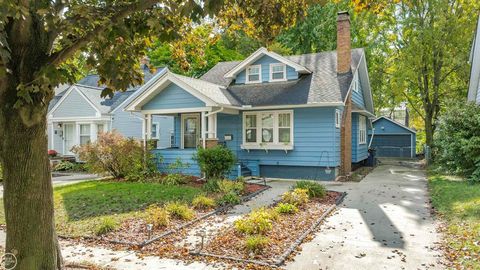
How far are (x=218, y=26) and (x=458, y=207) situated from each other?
733 centimetres

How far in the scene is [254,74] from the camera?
17.6 meters

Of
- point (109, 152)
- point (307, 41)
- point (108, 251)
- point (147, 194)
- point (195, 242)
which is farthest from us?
point (307, 41)

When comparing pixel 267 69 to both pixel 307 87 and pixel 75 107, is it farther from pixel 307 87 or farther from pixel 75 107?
pixel 75 107

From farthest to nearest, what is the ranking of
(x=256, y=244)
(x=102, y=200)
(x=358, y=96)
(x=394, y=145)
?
(x=394, y=145) → (x=358, y=96) → (x=102, y=200) → (x=256, y=244)

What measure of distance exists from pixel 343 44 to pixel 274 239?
40.3 ft

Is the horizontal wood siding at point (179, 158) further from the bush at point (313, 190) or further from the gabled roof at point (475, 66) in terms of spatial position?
the gabled roof at point (475, 66)

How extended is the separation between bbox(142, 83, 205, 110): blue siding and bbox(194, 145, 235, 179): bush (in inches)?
89.0

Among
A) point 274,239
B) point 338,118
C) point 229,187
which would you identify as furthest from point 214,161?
point 274,239

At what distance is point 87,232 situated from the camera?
23.5 ft

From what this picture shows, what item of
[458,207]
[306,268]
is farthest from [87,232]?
[458,207]

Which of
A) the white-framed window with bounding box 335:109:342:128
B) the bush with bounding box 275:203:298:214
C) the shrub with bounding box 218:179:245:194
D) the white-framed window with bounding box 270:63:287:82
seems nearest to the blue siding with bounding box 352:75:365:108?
the white-framed window with bounding box 335:109:342:128

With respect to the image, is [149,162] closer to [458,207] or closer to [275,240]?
[275,240]

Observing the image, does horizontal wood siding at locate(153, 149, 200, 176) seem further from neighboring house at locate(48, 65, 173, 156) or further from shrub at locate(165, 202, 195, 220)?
shrub at locate(165, 202, 195, 220)

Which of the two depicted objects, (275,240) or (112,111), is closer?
(275,240)
